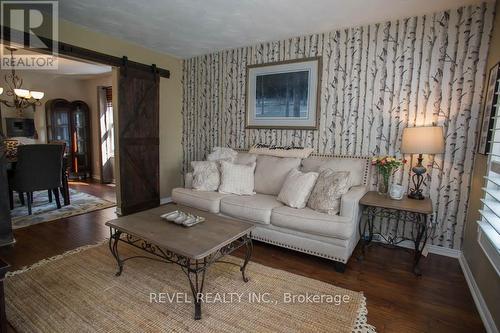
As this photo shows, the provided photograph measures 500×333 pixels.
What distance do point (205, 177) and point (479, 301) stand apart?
109 inches

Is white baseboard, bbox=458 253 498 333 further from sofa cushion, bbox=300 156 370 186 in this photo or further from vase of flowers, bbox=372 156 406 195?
sofa cushion, bbox=300 156 370 186

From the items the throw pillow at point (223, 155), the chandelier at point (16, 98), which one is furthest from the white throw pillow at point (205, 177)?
the chandelier at point (16, 98)

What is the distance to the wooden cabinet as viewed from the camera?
5.87m

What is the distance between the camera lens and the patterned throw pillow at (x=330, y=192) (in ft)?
8.08

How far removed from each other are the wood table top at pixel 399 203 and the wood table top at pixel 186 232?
1222 millimetres

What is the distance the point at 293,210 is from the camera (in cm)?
257

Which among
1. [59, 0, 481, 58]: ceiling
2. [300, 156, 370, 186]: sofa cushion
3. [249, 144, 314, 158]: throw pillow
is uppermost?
[59, 0, 481, 58]: ceiling

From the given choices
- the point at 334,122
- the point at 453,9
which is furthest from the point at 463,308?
the point at 453,9

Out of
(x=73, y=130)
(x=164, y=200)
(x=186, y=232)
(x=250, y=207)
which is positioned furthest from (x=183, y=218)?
(x=73, y=130)

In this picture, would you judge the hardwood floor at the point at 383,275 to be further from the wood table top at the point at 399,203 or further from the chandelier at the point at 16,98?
the chandelier at the point at 16,98

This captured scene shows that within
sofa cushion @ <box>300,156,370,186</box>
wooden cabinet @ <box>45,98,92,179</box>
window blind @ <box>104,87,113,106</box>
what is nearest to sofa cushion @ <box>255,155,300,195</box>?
sofa cushion @ <box>300,156,370,186</box>

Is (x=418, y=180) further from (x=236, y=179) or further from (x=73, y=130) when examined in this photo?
(x=73, y=130)

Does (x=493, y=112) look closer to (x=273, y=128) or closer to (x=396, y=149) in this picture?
(x=396, y=149)

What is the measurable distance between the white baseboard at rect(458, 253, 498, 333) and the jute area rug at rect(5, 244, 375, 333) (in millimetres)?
737
